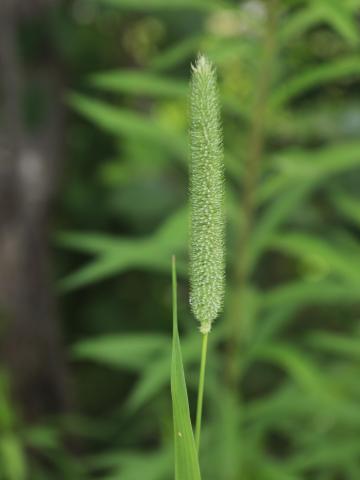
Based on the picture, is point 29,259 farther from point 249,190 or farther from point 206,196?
point 206,196

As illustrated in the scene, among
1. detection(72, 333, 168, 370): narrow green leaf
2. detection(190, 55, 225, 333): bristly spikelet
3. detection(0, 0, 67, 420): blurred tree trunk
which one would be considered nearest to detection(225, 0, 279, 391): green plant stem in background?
detection(72, 333, 168, 370): narrow green leaf

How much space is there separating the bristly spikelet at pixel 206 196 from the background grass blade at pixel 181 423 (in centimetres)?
2

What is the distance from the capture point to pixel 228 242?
2.01 m

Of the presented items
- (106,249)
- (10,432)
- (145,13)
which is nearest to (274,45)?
(106,249)

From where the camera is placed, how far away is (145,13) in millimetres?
2844

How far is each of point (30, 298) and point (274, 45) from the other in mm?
1521

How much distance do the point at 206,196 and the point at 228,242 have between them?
146cm

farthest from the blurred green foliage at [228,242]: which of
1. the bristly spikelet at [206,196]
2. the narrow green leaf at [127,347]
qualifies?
the bristly spikelet at [206,196]

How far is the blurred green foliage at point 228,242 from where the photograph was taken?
5.22 feet

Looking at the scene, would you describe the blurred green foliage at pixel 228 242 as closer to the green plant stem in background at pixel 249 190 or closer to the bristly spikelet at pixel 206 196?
the green plant stem in background at pixel 249 190

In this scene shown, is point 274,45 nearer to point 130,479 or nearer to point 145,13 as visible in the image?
point 130,479

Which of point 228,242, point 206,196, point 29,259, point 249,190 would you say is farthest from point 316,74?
point 29,259

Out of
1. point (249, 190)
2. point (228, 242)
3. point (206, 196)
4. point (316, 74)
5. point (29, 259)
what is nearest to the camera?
point (206, 196)

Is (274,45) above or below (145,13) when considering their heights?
below
